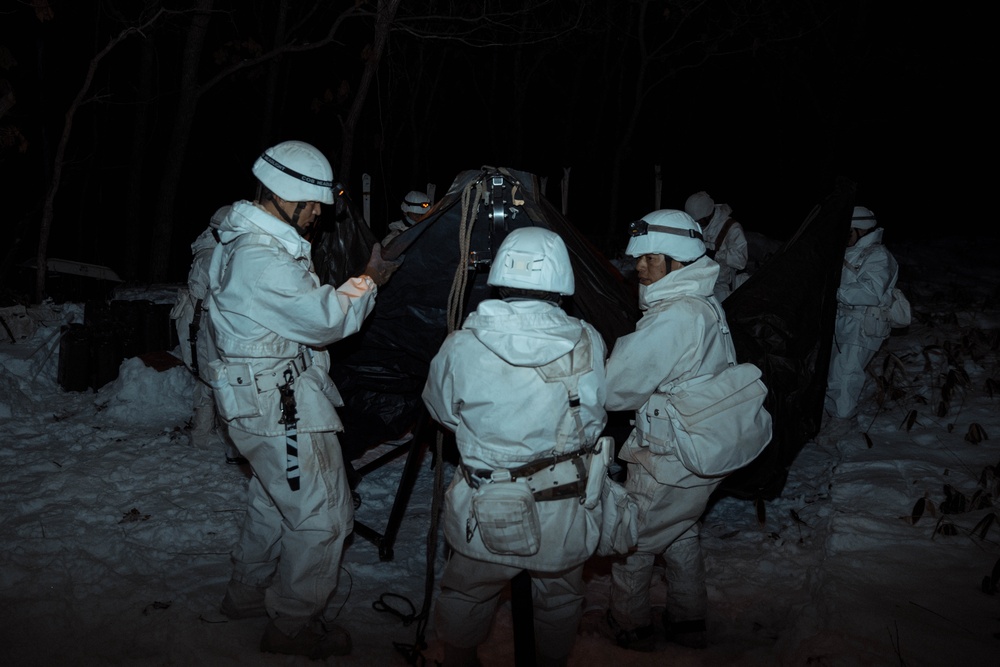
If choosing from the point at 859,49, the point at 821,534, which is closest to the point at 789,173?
the point at 859,49

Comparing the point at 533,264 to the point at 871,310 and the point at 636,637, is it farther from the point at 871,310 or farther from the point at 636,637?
the point at 871,310

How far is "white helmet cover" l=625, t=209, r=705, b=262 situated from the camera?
3.26 meters

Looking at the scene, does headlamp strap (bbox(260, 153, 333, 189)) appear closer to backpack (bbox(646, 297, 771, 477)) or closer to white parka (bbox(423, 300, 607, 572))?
white parka (bbox(423, 300, 607, 572))

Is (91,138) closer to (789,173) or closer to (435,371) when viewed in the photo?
(435,371)

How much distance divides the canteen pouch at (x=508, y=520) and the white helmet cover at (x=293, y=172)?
1.57 metres

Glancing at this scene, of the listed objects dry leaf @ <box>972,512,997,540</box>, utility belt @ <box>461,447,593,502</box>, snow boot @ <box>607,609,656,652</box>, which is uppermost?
utility belt @ <box>461,447,593,502</box>

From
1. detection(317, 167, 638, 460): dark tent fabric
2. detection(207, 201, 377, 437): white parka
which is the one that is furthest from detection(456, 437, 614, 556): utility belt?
detection(317, 167, 638, 460): dark tent fabric

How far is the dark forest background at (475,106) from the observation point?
10.9m

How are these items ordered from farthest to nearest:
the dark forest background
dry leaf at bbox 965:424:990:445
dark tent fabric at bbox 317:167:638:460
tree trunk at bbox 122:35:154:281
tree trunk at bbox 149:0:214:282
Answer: the dark forest background → tree trunk at bbox 122:35:154:281 → tree trunk at bbox 149:0:214:282 → dry leaf at bbox 965:424:990:445 → dark tent fabric at bbox 317:167:638:460

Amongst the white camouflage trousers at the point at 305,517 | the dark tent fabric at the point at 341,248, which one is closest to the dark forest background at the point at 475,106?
the dark tent fabric at the point at 341,248

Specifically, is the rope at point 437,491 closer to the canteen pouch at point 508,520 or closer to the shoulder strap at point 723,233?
the canteen pouch at point 508,520

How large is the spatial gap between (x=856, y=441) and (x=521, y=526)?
4073 mm

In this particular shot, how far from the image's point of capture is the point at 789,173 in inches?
730

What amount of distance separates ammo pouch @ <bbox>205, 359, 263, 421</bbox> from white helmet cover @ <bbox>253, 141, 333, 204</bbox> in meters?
0.79
